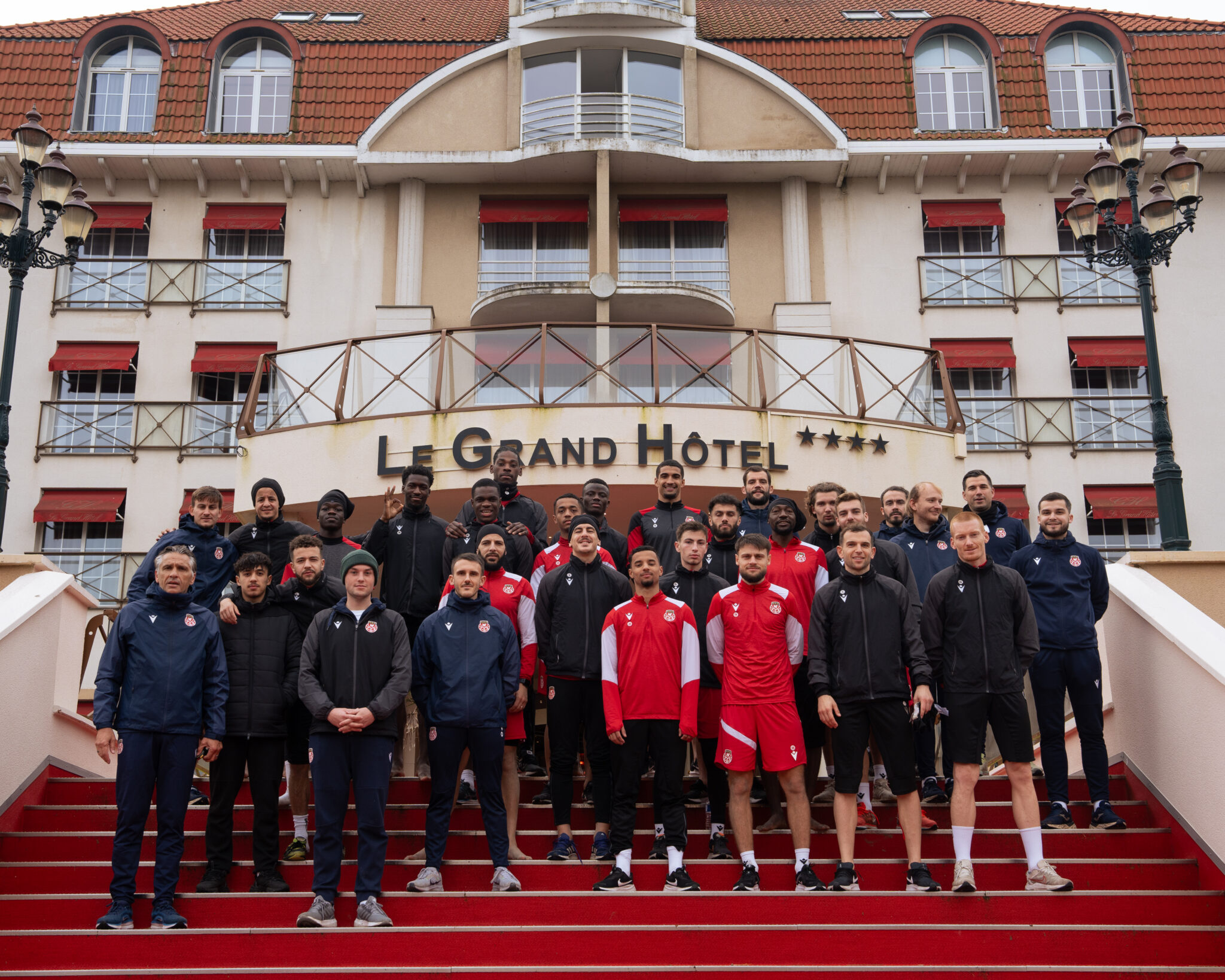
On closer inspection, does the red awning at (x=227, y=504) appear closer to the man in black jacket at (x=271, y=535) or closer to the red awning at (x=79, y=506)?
the red awning at (x=79, y=506)

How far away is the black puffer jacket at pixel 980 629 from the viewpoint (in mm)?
6656

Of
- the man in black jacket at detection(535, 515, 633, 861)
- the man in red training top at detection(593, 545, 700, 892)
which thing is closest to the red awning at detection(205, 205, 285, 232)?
the man in black jacket at detection(535, 515, 633, 861)

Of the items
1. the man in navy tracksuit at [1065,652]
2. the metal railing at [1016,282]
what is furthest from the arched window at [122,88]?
the man in navy tracksuit at [1065,652]

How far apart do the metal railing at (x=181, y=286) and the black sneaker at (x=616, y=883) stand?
55.7ft

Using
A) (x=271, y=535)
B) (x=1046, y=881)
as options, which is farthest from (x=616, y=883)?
(x=271, y=535)

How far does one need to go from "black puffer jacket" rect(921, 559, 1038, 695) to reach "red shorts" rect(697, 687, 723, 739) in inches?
53.4

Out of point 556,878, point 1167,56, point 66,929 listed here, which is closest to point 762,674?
point 556,878

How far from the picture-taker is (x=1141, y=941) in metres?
5.84

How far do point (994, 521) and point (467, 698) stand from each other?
4.19 meters

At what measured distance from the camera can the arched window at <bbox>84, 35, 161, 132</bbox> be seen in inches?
858

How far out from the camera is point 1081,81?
2195cm

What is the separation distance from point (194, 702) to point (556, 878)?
7.37 feet

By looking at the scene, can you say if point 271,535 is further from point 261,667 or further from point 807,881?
point 807,881

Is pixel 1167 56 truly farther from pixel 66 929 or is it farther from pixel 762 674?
pixel 66 929
